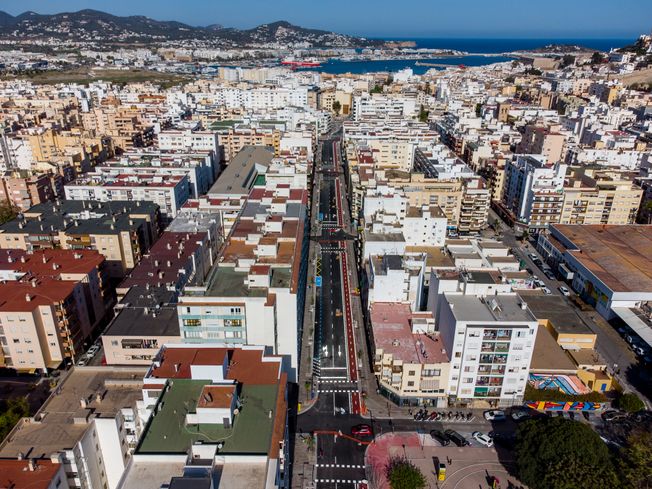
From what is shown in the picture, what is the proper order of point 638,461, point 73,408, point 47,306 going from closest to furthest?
point 73,408
point 638,461
point 47,306

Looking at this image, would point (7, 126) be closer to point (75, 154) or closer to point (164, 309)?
point (75, 154)

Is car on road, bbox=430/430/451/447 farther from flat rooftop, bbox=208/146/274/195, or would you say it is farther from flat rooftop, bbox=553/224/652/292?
flat rooftop, bbox=208/146/274/195

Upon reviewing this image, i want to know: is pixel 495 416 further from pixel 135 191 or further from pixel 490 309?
pixel 135 191

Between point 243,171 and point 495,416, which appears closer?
point 495,416

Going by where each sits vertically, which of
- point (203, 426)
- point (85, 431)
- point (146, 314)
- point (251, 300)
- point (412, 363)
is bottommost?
point (412, 363)

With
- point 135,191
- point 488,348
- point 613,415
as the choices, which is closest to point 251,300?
point 488,348

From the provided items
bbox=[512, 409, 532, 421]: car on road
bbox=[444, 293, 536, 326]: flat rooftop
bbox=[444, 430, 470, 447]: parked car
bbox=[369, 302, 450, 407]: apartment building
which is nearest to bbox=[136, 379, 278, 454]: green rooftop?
bbox=[369, 302, 450, 407]: apartment building
